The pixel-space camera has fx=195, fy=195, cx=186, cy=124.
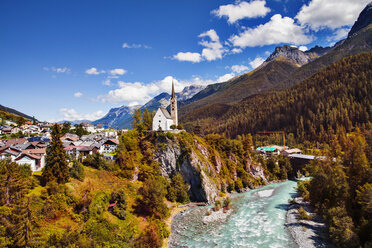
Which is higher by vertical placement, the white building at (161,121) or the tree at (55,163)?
the white building at (161,121)

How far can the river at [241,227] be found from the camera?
3178 cm

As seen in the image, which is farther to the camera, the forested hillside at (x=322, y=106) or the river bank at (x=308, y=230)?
the forested hillside at (x=322, y=106)

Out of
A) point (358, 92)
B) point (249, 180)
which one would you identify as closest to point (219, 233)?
point (249, 180)

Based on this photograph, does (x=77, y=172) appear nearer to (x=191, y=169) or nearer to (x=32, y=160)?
(x=32, y=160)

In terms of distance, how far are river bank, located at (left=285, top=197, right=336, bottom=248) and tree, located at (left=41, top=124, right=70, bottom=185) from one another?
4167 cm

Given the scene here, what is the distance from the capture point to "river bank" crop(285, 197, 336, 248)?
98.4ft

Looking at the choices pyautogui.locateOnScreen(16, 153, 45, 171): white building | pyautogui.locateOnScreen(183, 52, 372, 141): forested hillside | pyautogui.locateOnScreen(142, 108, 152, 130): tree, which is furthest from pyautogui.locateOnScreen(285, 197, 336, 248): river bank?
pyautogui.locateOnScreen(183, 52, 372, 141): forested hillside

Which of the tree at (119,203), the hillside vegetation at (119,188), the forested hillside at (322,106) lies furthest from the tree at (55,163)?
the forested hillside at (322,106)

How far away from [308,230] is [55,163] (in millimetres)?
46604

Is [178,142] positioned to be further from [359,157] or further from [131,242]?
[359,157]

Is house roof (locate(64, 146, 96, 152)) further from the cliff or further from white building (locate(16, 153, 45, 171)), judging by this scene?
the cliff

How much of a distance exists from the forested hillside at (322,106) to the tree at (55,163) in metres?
118

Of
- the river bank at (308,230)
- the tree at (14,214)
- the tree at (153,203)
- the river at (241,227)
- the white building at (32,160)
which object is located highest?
the white building at (32,160)

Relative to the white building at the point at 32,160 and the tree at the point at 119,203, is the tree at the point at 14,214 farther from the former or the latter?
the white building at the point at 32,160
